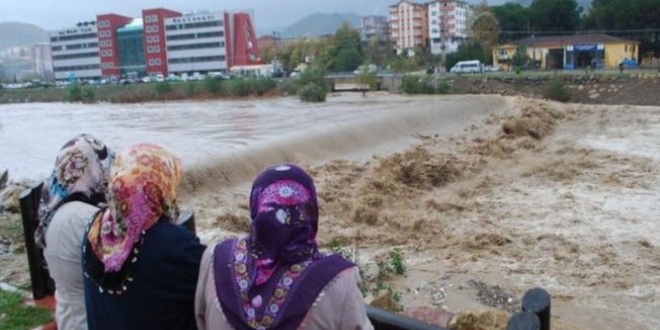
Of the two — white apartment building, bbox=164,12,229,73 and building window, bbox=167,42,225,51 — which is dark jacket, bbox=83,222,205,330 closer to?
white apartment building, bbox=164,12,229,73

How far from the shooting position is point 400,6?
237 ft

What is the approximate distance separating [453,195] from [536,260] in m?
3.86

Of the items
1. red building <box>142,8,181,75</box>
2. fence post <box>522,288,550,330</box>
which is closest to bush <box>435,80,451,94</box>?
fence post <box>522,288,550,330</box>

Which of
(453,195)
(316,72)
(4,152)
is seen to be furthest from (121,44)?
(453,195)

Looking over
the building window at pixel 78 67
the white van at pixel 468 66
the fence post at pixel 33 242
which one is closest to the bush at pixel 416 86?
the white van at pixel 468 66

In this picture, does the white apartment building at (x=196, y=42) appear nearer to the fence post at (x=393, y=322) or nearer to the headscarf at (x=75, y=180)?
the headscarf at (x=75, y=180)

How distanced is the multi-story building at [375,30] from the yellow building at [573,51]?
25.1 metres

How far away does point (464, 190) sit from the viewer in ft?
38.1

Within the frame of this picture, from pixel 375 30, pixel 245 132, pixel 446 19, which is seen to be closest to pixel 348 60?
pixel 446 19

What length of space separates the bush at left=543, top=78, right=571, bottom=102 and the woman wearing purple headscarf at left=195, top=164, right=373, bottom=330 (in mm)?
33165

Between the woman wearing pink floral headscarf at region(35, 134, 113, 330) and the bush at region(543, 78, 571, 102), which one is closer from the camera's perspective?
Answer: the woman wearing pink floral headscarf at region(35, 134, 113, 330)

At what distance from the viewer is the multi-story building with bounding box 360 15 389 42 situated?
80775 millimetres

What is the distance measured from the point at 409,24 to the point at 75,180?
71.9m

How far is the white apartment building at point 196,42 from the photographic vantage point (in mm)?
69562
